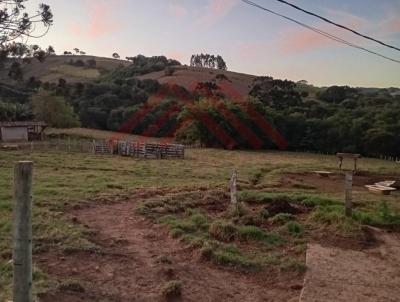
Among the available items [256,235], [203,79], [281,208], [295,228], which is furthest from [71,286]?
[203,79]

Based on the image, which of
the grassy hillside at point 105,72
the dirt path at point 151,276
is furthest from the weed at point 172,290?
the grassy hillside at point 105,72

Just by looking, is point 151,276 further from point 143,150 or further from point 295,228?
point 143,150

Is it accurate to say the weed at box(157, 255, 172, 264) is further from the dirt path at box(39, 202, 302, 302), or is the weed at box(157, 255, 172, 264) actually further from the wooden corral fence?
the wooden corral fence

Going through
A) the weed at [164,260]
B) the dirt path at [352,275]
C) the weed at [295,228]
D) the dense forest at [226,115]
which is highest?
the dense forest at [226,115]

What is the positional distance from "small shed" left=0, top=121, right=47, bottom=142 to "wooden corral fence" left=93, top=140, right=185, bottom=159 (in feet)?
39.6

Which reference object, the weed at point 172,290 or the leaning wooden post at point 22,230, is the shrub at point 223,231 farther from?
the leaning wooden post at point 22,230

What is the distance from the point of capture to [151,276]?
6.73 meters

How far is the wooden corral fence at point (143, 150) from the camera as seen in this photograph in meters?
31.6

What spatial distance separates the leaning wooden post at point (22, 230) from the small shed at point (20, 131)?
3993 cm

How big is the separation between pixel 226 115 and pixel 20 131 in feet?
61.0

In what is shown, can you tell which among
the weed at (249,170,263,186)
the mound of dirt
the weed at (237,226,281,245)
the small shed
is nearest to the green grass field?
the weed at (249,170,263,186)

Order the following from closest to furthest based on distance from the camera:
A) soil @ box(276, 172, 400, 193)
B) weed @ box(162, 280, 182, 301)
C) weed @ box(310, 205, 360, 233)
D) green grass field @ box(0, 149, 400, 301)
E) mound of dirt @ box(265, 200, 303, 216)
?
weed @ box(162, 280, 182, 301)
green grass field @ box(0, 149, 400, 301)
weed @ box(310, 205, 360, 233)
mound of dirt @ box(265, 200, 303, 216)
soil @ box(276, 172, 400, 193)

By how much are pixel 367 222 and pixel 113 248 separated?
5995 mm

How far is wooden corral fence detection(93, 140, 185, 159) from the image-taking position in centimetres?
3156
